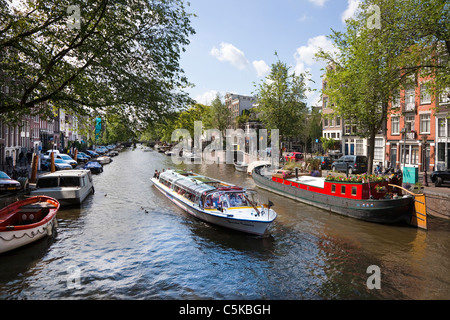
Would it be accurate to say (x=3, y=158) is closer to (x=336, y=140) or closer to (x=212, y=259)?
(x=212, y=259)

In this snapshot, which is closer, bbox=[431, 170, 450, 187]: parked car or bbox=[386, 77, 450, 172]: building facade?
bbox=[431, 170, 450, 187]: parked car

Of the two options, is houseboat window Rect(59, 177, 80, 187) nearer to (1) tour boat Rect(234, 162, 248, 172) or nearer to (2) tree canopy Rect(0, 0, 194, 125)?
(2) tree canopy Rect(0, 0, 194, 125)

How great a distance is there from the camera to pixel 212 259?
12883 millimetres

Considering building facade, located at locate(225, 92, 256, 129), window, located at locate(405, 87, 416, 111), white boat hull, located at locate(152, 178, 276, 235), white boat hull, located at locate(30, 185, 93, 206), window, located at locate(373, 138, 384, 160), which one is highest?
building facade, located at locate(225, 92, 256, 129)

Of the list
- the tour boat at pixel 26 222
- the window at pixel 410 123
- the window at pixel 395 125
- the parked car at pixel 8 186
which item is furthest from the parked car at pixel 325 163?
the parked car at pixel 8 186

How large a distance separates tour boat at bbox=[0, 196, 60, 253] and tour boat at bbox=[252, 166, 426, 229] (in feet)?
55.4

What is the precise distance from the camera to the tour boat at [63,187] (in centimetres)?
2030

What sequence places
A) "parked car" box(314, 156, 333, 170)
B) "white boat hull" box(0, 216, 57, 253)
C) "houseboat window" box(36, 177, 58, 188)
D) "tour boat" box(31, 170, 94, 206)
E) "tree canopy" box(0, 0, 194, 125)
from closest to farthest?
"tree canopy" box(0, 0, 194, 125) < "white boat hull" box(0, 216, 57, 253) < "tour boat" box(31, 170, 94, 206) < "houseboat window" box(36, 177, 58, 188) < "parked car" box(314, 156, 333, 170)

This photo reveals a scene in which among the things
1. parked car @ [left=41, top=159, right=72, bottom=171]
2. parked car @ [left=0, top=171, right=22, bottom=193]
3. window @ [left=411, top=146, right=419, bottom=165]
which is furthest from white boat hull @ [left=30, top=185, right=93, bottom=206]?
window @ [left=411, top=146, right=419, bottom=165]

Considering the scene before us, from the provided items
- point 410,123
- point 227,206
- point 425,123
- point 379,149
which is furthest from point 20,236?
→ point 379,149

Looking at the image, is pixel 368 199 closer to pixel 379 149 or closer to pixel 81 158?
pixel 379 149

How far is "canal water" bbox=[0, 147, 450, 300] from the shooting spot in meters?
10.2

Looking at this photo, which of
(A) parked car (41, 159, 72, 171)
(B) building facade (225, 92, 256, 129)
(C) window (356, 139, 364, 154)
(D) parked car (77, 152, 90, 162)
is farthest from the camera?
(B) building facade (225, 92, 256, 129)
